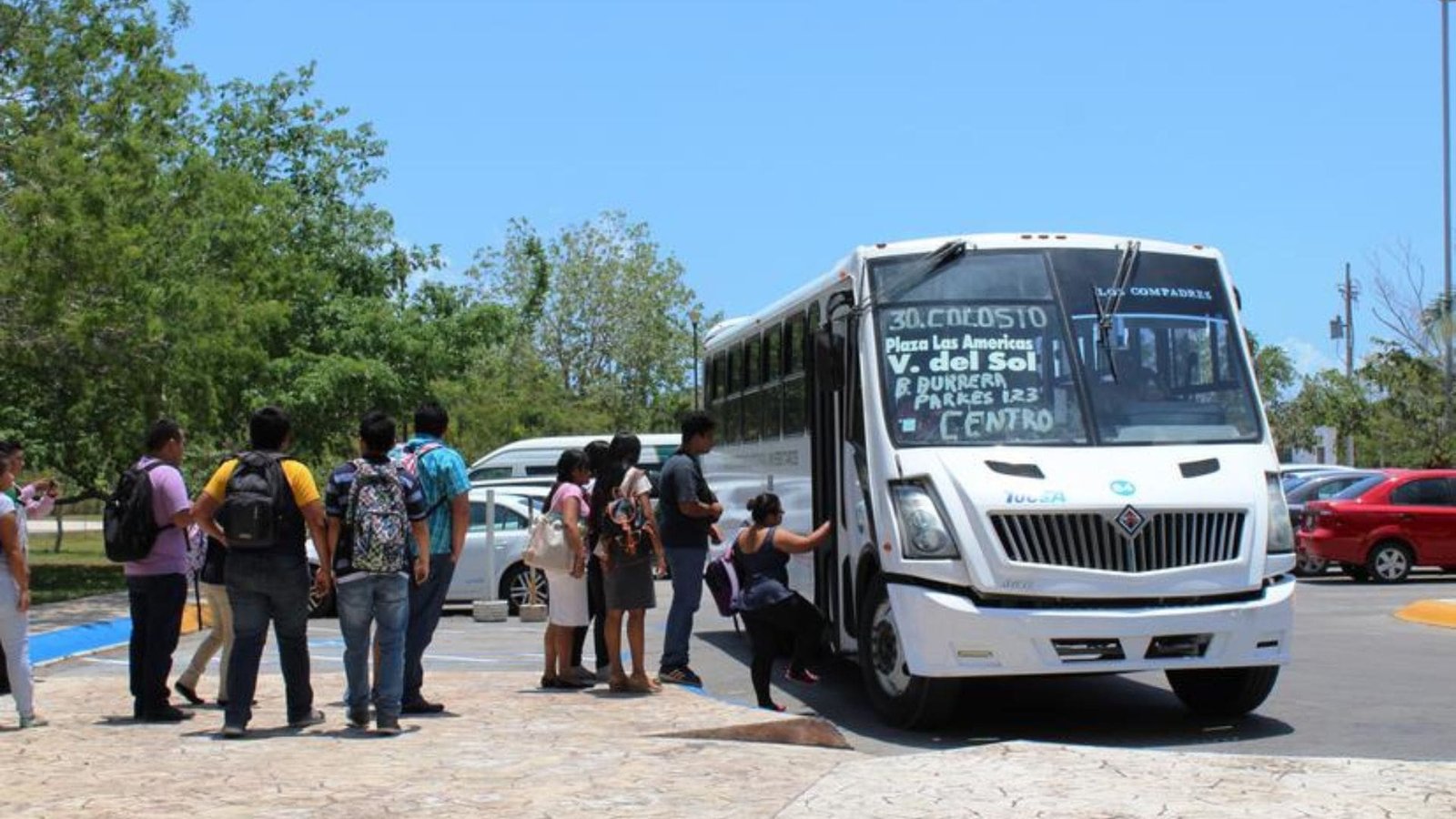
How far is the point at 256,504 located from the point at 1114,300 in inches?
216

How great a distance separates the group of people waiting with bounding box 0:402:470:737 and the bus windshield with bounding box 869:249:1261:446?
3.01m

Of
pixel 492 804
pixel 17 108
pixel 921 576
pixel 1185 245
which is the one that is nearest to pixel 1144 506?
pixel 921 576

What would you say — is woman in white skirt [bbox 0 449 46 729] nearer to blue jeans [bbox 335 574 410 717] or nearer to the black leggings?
blue jeans [bbox 335 574 410 717]

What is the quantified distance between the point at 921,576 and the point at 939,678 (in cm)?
61

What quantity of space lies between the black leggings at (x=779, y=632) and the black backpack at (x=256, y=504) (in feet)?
10.3

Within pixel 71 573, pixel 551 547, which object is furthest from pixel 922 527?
pixel 71 573

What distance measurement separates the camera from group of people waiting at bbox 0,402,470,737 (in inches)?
380

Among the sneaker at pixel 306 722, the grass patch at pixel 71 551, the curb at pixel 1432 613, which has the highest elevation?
the grass patch at pixel 71 551

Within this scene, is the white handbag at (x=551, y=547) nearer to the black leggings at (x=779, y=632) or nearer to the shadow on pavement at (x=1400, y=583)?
the black leggings at (x=779, y=632)

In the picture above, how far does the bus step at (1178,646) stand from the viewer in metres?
10.5

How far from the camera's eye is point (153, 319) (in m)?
23.6

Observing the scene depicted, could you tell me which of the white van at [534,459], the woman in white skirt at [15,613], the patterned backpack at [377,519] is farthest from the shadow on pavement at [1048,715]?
the white van at [534,459]

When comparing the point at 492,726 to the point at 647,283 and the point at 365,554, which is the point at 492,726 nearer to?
the point at 365,554

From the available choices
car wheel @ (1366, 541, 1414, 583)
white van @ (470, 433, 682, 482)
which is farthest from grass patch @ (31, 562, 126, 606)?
car wheel @ (1366, 541, 1414, 583)
